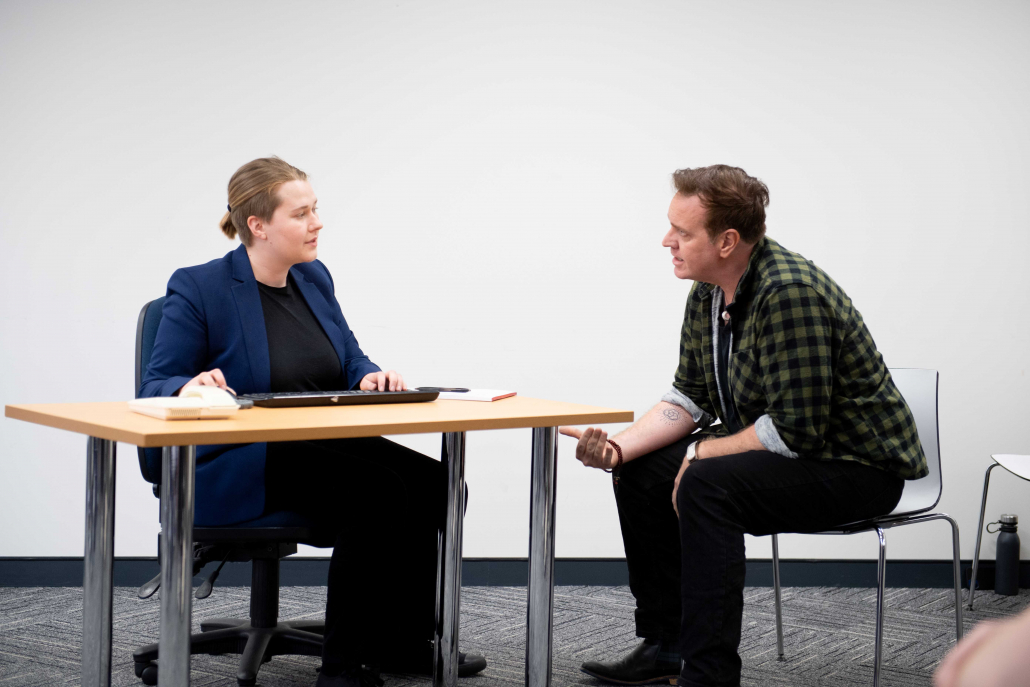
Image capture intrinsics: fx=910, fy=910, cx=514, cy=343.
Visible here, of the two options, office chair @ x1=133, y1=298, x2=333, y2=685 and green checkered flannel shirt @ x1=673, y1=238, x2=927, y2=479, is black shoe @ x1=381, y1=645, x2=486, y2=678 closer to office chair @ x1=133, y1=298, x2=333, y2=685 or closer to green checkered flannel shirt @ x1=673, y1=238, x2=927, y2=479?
office chair @ x1=133, y1=298, x2=333, y2=685

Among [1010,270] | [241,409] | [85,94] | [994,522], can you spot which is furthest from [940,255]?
[85,94]

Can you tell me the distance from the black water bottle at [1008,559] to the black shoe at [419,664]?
1.97 metres

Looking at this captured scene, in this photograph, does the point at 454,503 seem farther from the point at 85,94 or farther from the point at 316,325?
the point at 85,94

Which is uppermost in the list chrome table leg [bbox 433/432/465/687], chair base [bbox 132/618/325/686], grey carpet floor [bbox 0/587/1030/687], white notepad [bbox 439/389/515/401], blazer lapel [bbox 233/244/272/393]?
blazer lapel [bbox 233/244/272/393]

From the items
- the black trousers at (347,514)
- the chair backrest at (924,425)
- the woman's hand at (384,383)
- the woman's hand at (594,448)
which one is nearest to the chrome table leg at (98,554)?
the black trousers at (347,514)

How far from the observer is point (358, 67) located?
10.0 ft

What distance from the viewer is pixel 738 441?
1.89m

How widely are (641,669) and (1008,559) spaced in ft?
5.61

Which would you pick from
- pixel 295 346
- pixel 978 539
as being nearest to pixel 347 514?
pixel 295 346

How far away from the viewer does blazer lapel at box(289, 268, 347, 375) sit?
83.4 inches

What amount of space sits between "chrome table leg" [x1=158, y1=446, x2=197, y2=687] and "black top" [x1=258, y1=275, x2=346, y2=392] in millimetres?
608

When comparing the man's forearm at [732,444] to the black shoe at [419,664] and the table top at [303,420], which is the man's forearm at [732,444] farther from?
the black shoe at [419,664]

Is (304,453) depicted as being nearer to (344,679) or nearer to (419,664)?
(344,679)

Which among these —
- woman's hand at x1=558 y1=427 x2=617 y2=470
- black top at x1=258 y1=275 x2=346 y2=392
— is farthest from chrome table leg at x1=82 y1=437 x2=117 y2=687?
woman's hand at x1=558 y1=427 x2=617 y2=470
